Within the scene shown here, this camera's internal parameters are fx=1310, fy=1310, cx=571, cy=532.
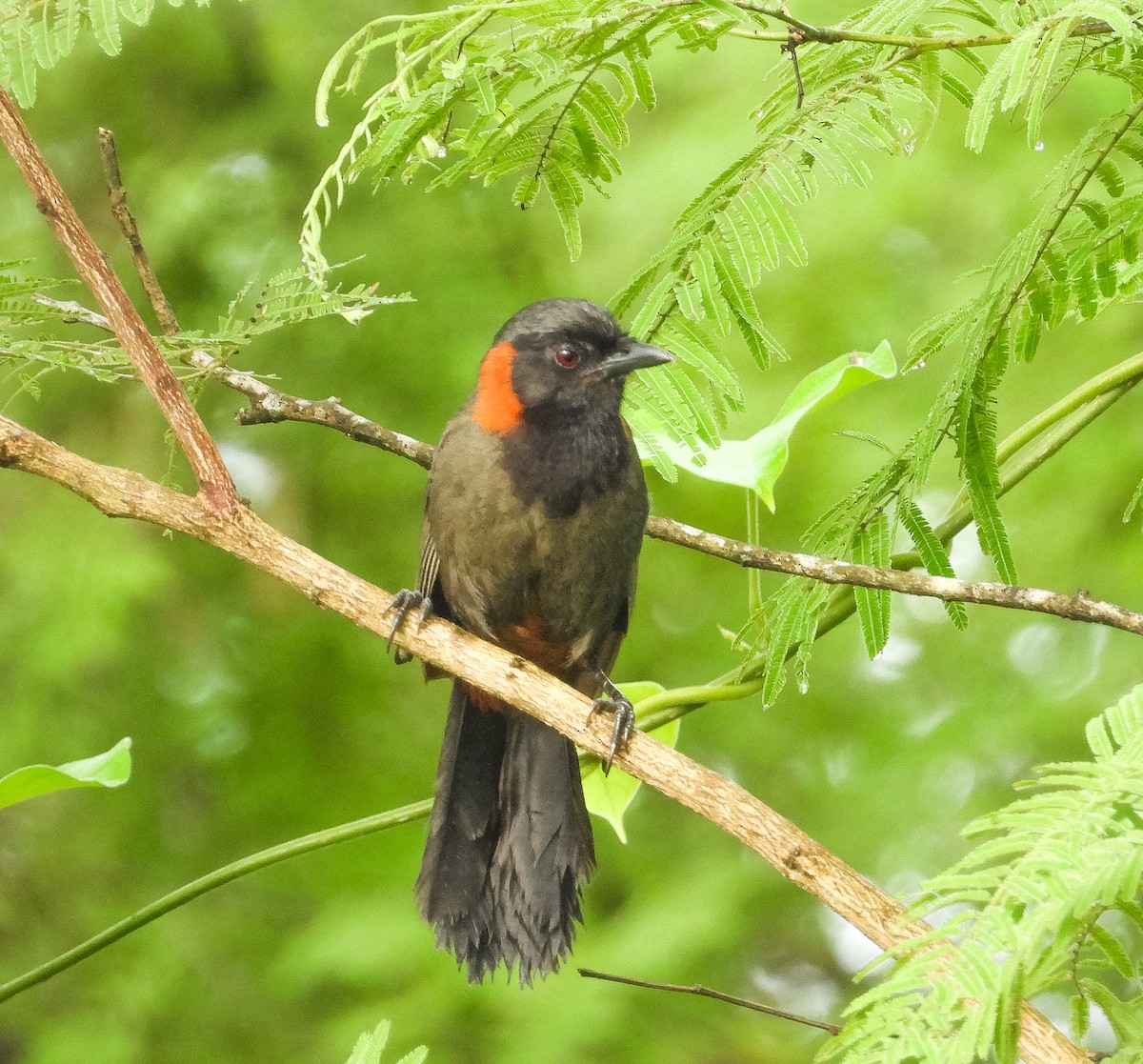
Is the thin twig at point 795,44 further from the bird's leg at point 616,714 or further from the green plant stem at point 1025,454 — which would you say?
the bird's leg at point 616,714

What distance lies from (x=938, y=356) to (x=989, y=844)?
3.06 meters


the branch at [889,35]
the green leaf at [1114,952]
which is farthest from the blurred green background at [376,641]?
the green leaf at [1114,952]

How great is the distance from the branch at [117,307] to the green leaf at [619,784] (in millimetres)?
1124

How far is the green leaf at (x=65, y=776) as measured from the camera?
1830 millimetres

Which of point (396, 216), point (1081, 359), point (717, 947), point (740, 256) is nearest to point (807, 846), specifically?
point (740, 256)

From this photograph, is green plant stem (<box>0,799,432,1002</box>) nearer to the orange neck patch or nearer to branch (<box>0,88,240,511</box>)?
branch (<box>0,88,240,511</box>)

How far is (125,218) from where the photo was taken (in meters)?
2.50

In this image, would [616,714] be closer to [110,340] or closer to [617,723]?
[617,723]

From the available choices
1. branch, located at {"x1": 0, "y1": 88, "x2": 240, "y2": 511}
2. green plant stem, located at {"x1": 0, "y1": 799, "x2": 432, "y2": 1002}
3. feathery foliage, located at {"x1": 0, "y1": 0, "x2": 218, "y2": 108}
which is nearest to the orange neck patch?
branch, located at {"x1": 0, "y1": 88, "x2": 240, "y2": 511}

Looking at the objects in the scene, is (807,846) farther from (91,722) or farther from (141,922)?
(91,722)

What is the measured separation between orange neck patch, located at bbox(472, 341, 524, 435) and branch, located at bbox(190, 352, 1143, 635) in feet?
0.74

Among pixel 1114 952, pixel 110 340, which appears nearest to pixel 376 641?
pixel 110 340

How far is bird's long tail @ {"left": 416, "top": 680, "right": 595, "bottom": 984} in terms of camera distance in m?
3.17

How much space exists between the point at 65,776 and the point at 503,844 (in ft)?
5.38
